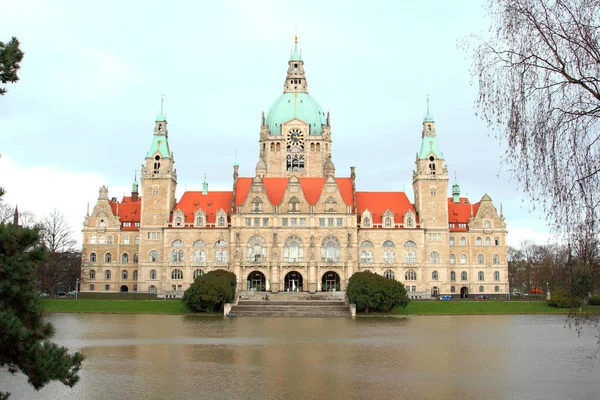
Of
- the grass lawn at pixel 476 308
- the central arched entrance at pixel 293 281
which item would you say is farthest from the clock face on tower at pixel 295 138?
the grass lawn at pixel 476 308

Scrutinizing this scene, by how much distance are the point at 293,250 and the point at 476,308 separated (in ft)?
79.8

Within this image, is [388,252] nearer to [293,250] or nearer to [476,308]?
[293,250]

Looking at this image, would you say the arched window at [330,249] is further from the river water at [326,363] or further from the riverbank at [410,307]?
the river water at [326,363]

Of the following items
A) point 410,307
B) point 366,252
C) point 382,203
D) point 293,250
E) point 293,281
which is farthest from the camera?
point 382,203

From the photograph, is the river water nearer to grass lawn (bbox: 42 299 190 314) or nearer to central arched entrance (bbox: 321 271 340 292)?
grass lawn (bbox: 42 299 190 314)

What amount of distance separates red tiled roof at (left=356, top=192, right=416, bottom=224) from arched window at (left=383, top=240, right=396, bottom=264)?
3.02m

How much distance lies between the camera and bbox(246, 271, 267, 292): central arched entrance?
81.1 m

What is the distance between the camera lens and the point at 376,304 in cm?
6100

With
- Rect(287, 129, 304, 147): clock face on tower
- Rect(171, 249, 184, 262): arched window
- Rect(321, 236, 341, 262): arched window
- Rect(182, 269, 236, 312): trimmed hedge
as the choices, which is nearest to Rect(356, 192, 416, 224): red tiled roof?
Rect(321, 236, 341, 262): arched window

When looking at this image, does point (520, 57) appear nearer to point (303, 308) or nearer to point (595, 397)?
point (595, 397)

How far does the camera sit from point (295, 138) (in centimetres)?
9412

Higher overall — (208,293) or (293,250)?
(293,250)

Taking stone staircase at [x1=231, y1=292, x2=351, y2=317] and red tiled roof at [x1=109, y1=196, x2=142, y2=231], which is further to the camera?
red tiled roof at [x1=109, y1=196, x2=142, y2=231]

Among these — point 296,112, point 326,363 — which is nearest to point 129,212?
point 296,112
